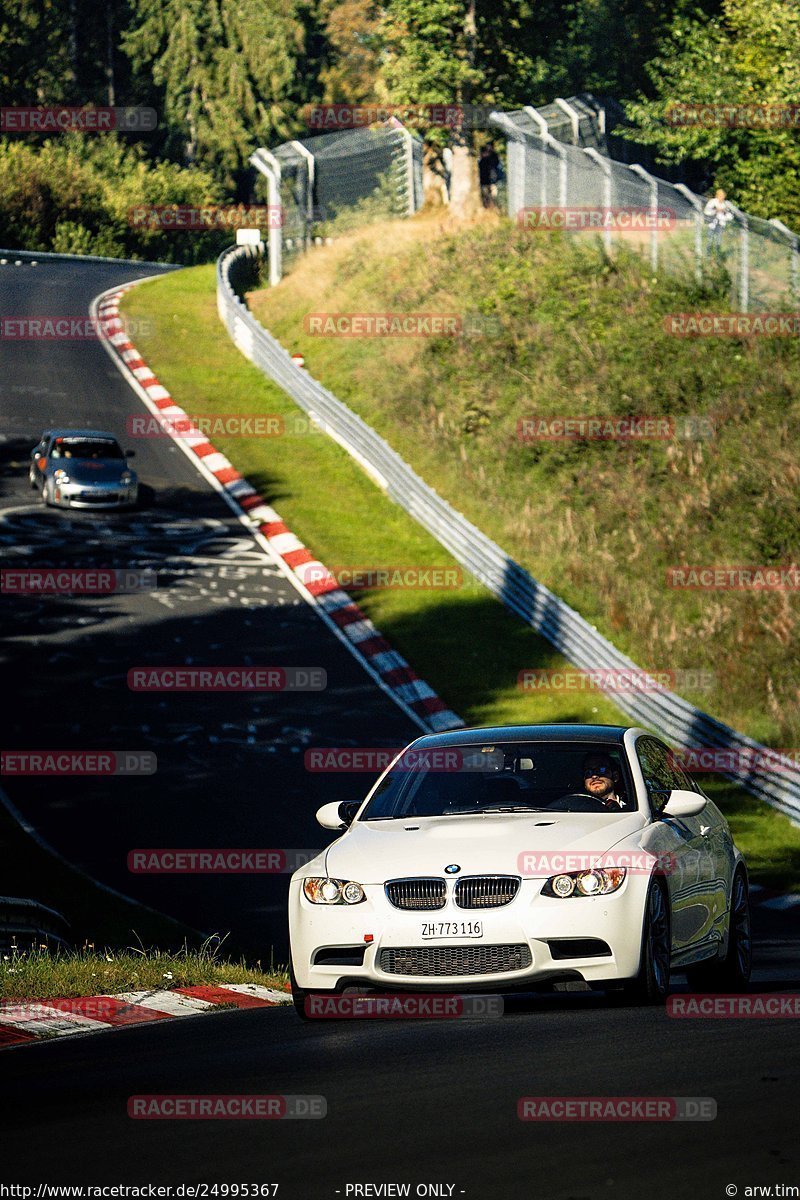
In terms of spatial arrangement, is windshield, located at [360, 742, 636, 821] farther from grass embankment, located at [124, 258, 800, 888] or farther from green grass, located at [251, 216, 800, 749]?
green grass, located at [251, 216, 800, 749]

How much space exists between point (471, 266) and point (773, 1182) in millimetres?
38060

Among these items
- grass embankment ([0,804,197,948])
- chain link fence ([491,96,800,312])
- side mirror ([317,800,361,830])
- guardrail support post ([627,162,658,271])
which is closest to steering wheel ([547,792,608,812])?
side mirror ([317,800,361,830])

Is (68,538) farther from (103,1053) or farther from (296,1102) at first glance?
(296,1102)

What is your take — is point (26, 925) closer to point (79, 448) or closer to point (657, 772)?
point (657, 772)

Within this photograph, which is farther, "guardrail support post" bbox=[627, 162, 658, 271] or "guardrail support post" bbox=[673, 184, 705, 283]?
"guardrail support post" bbox=[627, 162, 658, 271]

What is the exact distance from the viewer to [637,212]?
37375mm

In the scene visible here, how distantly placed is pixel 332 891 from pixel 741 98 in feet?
132

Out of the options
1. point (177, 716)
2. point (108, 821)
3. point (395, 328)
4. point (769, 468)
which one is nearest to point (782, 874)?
point (108, 821)

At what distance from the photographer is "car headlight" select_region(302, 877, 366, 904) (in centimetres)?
853

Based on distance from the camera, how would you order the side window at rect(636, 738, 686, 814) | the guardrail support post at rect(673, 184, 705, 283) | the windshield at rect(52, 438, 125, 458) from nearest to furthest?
the side window at rect(636, 738, 686, 814), the windshield at rect(52, 438, 125, 458), the guardrail support post at rect(673, 184, 705, 283)

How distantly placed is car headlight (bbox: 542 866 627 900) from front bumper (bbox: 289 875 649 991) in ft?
0.12

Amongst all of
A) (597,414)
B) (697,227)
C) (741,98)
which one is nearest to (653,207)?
(697,227)

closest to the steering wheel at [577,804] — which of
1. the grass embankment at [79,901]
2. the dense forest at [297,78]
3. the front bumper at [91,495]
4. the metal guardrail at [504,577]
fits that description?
the grass embankment at [79,901]

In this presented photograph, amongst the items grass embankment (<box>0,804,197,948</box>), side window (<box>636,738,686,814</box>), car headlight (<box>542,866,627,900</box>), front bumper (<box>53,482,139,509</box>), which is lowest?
grass embankment (<box>0,804,197,948</box>)
